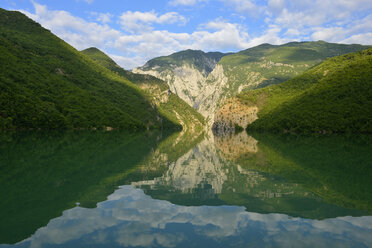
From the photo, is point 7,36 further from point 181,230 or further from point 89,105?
point 181,230

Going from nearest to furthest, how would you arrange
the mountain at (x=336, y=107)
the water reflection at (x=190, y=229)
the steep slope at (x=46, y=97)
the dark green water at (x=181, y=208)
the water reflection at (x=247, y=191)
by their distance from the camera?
1. the water reflection at (x=190, y=229)
2. the dark green water at (x=181, y=208)
3. the water reflection at (x=247, y=191)
4. the steep slope at (x=46, y=97)
5. the mountain at (x=336, y=107)

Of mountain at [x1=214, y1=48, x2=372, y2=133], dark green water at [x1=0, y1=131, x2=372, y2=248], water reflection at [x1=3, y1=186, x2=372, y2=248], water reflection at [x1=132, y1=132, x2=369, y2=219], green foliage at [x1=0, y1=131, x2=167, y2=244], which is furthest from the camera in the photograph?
mountain at [x1=214, y1=48, x2=372, y2=133]

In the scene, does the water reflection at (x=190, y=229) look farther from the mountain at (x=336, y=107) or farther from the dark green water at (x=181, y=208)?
the mountain at (x=336, y=107)

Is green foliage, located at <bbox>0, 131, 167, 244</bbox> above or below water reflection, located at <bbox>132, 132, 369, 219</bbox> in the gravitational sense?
above

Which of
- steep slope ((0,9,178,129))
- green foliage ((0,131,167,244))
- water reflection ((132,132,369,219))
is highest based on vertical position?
steep slope ((0,9,178,129))

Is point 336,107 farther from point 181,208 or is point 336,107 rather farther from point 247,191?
point 181,208

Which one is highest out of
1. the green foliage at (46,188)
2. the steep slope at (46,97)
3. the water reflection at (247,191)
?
the steep slope at (46,97)

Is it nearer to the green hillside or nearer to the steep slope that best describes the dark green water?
the steep slope

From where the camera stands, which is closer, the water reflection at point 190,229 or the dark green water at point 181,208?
the water reflection at point 190,229

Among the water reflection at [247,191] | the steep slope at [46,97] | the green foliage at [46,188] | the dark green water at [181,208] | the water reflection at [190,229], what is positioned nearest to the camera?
the water reflection at [190,229]

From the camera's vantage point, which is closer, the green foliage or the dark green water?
the dark green water

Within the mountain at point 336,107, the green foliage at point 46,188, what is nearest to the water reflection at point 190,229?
the green foliage at point 46,188

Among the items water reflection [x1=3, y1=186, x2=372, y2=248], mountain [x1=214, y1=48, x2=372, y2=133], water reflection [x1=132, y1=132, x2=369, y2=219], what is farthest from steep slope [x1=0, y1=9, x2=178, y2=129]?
mountain [x1=214, y1=48, x2=372, y2=133]

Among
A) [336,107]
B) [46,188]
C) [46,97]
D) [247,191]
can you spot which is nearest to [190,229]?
[247,191]
